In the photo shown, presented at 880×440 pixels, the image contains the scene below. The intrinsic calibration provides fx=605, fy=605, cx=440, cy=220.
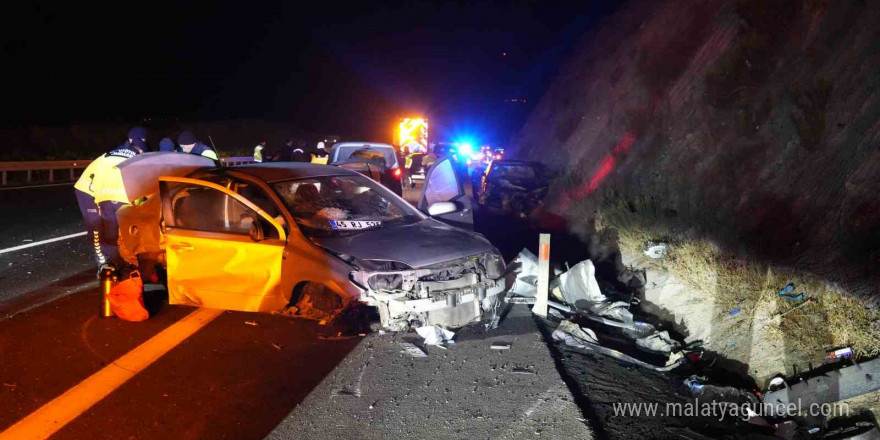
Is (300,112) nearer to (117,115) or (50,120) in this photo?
(117,115)

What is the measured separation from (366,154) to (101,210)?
6.30m

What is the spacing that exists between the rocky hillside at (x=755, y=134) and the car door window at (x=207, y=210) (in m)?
5.42

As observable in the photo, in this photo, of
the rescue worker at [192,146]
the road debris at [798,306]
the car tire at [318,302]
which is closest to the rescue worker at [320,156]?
the rescue worker at [192,146]

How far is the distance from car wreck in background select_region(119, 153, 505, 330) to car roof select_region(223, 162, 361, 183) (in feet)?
0.04

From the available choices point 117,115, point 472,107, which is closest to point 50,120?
point 117,115

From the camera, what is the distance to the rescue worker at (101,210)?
727 cm

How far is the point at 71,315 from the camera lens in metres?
6.25

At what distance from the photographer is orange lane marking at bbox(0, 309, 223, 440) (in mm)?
3887

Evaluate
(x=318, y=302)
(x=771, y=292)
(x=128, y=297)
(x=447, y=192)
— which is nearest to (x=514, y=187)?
(x=447, y=192)

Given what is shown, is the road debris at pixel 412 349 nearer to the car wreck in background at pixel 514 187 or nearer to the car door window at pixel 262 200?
the car door window at pixel 262 200

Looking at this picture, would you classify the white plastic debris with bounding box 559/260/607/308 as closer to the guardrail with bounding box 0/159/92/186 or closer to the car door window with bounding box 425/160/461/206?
the car door window with bounding box 425/160/461/206

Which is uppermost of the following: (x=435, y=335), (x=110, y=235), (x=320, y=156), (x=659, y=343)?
(x=320, y=156)

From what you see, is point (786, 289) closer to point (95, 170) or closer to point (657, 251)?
point (657, 251)

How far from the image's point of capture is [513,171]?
16.2 metres
